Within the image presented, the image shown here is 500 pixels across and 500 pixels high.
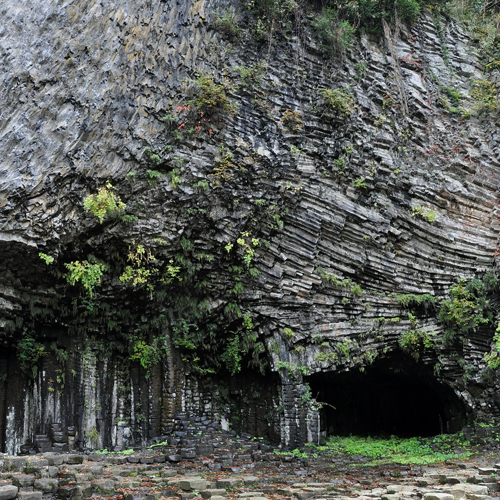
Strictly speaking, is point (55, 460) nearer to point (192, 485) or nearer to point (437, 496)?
point (192, 485)

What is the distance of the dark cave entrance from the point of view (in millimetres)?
18078

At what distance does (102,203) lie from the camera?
13.7 meters

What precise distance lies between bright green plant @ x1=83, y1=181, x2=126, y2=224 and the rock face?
28 cm

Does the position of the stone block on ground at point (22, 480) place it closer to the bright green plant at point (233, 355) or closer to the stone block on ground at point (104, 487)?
the stone block on ground at point (104, 487)

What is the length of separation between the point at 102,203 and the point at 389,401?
14940mm

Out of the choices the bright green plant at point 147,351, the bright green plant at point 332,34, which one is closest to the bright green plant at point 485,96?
the bright green plant at point 332,34

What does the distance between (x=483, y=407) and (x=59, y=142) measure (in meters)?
14.1

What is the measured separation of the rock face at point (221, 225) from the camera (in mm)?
13688

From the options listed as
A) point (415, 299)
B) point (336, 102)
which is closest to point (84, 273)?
point (336, 102)

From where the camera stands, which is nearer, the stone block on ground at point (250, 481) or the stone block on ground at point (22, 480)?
the stone block on ground at point (22, 480)

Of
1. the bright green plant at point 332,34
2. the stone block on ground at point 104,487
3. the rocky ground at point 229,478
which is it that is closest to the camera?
the rocky ground at point 229,478

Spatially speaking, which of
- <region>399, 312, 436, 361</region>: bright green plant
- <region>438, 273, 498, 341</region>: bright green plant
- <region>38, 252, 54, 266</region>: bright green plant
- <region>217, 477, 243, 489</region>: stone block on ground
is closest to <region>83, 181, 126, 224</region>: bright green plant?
<region>38, 252, 54, 266</region>: bright green plant

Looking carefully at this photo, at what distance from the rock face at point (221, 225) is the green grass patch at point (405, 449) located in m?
1.06

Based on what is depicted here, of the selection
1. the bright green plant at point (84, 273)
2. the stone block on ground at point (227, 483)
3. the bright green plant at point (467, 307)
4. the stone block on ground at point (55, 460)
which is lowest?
the stone block on ground at point (227, 483)
